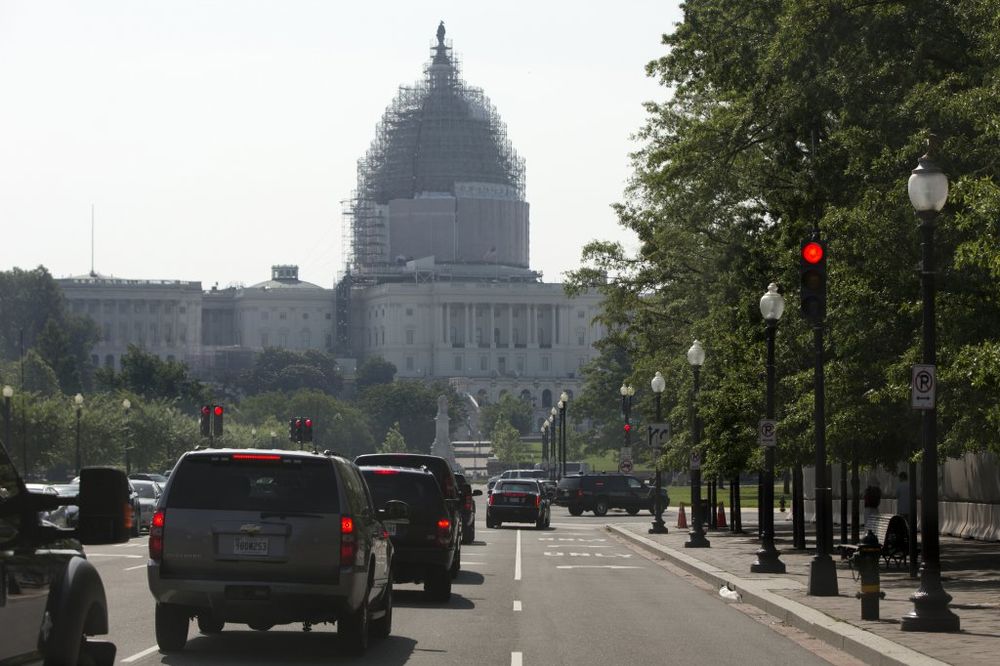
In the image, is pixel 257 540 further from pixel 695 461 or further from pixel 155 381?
pixel 155 381

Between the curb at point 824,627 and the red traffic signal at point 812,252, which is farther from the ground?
the red traffic signal at point 812,252

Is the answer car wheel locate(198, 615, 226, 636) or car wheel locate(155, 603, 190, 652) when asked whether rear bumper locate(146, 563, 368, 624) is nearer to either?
car wheel locate(155, 603, 190, 652)

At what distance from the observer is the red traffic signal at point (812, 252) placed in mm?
24125

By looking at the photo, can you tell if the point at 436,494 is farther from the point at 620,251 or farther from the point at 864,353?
the point at 620,251

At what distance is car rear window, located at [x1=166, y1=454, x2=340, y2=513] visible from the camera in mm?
16719

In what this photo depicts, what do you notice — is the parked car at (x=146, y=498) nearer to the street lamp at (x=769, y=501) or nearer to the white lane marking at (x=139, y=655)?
the street lamp at (x=769, y=501)

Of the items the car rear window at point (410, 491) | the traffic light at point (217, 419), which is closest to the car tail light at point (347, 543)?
the car rear window at point (410, 491)

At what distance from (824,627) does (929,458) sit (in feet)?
7.20

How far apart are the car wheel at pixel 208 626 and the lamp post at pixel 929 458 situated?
737 centimetres

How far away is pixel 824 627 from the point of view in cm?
1981

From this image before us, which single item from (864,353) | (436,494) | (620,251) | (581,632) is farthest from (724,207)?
(581,632)

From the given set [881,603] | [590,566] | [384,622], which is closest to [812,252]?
[881,603]

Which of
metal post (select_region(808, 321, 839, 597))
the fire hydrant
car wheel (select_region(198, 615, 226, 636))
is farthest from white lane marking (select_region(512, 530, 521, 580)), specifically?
car wheel (select_region(198, 615, 226, 636))

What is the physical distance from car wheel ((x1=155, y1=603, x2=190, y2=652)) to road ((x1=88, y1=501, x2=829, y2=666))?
0.18m
